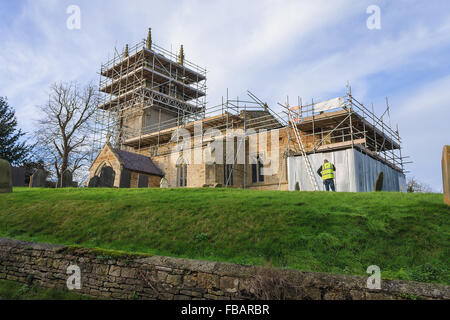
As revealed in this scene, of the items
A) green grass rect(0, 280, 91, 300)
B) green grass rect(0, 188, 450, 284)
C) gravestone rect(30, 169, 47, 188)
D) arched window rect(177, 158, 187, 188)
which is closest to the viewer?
green grass rect(0, 280, 91, 300)

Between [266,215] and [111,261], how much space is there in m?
3.79

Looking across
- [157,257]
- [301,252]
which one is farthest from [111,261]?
[301,252]

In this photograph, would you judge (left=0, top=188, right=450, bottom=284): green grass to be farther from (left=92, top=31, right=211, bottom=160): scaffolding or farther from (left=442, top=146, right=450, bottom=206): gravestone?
(left=92, top=31, right=211, bottom=160): scaffolding

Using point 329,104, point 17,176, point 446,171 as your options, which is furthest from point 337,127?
point 17,176

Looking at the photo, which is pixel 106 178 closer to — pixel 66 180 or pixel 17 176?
pixel 66 180

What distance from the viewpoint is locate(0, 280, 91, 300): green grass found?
565 cm

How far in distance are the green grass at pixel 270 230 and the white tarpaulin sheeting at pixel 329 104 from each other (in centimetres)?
1022

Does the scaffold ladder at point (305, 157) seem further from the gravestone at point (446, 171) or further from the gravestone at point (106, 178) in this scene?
the gravestone at point (106, 178)

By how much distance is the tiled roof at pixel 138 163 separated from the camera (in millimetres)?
24416

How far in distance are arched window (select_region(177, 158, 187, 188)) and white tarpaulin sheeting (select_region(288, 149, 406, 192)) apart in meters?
10.1

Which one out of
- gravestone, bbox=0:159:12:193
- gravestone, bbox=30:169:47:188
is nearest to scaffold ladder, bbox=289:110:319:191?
gravestone, bbox=0:159:12:193

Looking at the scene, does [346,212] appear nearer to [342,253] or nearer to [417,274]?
[342,253]
